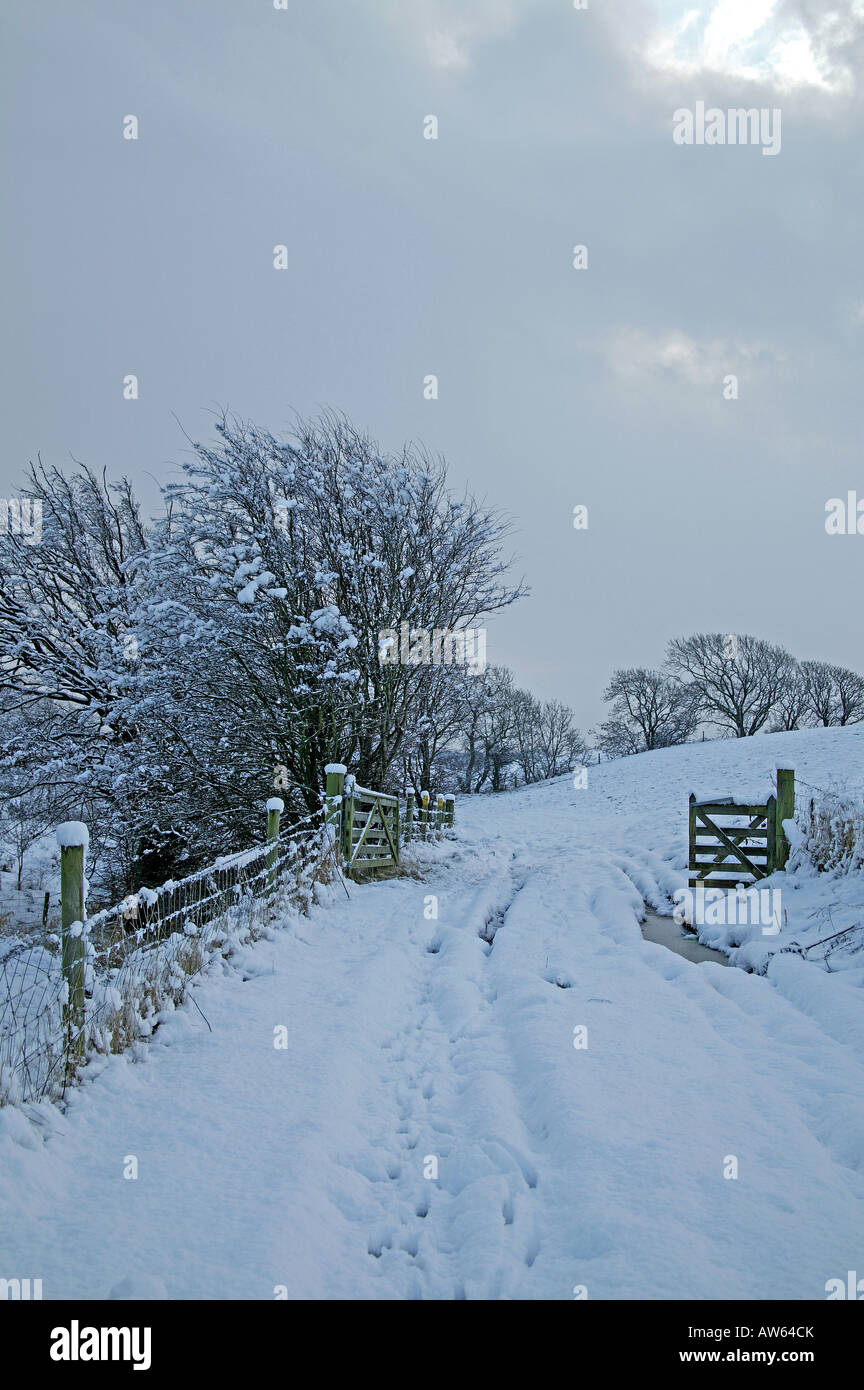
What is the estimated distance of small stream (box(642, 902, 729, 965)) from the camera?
6.93 m

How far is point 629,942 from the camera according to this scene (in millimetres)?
6879

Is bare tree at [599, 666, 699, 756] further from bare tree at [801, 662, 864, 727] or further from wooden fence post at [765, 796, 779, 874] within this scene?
wooden fence post at [765, 796, 779, 874]

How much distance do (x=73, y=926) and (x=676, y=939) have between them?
6.25 metres

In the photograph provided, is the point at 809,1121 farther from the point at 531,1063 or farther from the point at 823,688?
the point at 823,688

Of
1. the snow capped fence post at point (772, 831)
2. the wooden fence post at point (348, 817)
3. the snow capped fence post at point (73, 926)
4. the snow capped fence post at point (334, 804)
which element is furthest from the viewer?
the snow capped fence post at point (772, 831)

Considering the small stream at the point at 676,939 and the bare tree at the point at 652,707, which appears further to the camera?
the bare tree at the point at 652,707

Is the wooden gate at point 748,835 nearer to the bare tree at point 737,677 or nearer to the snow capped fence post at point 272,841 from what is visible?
the snow capped fence post at point 272,841

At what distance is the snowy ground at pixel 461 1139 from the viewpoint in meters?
2.42

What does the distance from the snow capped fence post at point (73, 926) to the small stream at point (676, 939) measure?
207 inches

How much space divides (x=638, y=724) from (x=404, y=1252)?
5846 centimetres

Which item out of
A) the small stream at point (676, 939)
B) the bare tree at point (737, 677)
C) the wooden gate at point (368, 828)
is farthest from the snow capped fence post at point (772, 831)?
the bare tree at point (737, 677)

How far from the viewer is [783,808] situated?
396 inches

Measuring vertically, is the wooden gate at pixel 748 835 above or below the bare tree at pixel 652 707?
below
